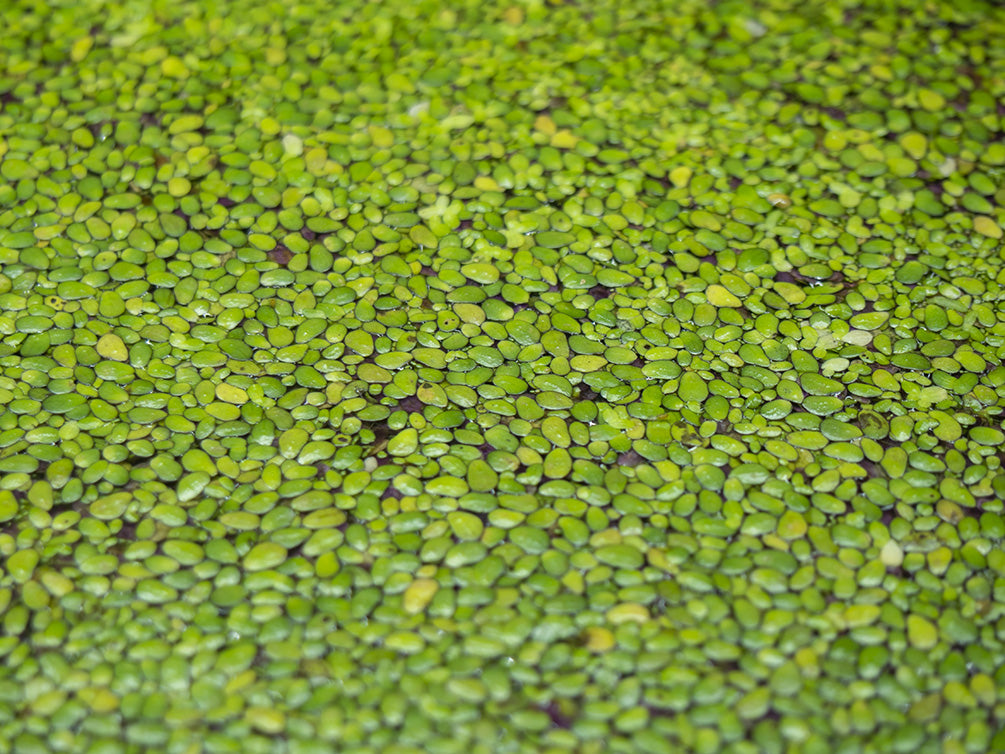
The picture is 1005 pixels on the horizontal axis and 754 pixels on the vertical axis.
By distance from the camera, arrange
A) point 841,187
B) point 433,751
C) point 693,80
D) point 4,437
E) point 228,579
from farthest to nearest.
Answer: point 693,80, point 841,187, point 4,437, point 228,579, point 433,751

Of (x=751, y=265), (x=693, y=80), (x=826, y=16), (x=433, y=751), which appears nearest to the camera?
(x=433, y=751)

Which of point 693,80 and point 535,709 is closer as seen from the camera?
point 535,709

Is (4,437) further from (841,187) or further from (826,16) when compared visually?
(826,16)

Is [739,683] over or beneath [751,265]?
beneath

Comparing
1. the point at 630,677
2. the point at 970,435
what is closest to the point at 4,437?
the point at 630,677

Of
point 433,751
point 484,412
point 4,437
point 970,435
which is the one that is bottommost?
point 970,435

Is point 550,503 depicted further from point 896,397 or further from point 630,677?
point 896,397

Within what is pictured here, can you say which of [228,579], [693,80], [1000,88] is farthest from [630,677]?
[1000,88]
